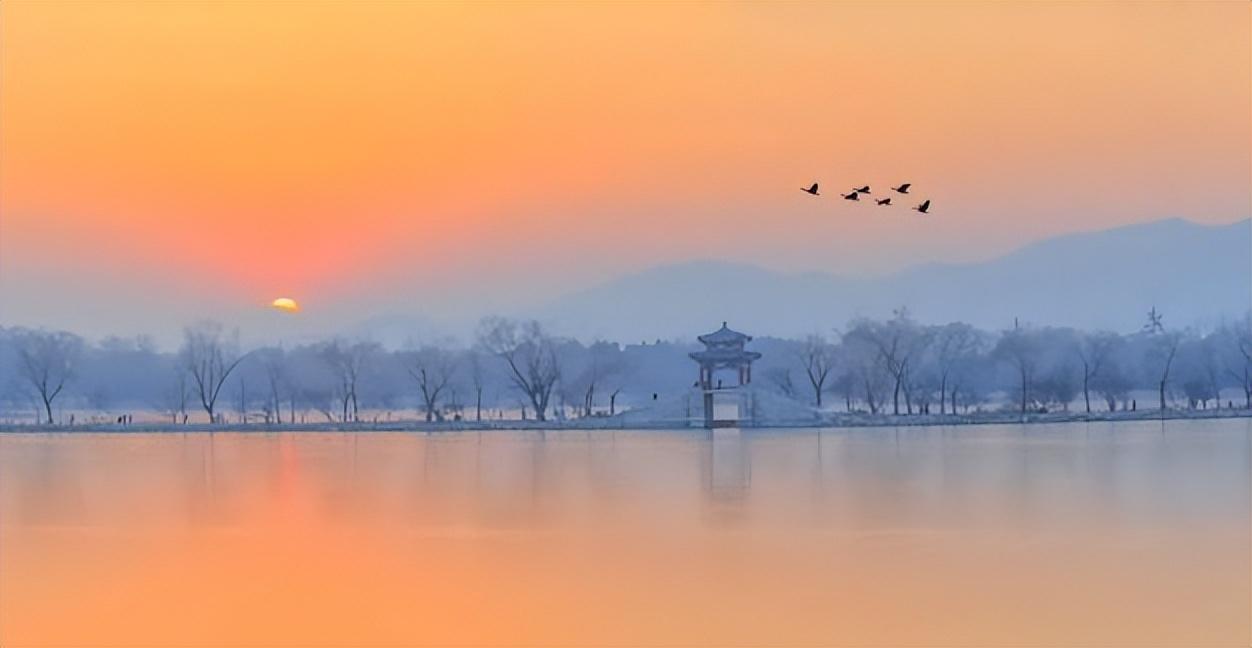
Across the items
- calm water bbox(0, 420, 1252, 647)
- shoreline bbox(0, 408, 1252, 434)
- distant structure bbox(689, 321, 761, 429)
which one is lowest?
calm water bbox(0, 420, 1252, 647)

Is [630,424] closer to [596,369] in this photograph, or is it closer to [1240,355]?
[596,369]

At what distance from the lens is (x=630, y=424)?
42.5 metres

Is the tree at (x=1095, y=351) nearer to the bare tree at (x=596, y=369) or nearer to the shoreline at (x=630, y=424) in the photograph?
the shoreline at (x=630, y=424)

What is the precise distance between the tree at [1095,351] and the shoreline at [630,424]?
576 cm

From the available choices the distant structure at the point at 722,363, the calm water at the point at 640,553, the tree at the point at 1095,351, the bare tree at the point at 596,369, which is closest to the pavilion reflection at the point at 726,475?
the calm water at the point at 640,553

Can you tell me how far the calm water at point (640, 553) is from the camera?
32.6ft

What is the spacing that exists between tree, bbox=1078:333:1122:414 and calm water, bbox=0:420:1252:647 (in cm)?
2759

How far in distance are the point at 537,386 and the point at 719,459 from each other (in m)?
20.0

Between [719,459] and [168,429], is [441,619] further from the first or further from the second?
[168,429]

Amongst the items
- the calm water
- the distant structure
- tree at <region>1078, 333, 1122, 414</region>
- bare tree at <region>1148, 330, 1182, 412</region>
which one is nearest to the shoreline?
the distant structure

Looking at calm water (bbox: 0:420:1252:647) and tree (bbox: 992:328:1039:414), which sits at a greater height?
tree (bbox: 992:328:1039:414)

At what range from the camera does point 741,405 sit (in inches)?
1666

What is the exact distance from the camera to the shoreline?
42.4 metres

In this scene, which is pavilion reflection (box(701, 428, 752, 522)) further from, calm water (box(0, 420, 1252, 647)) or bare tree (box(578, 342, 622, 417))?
bare tree (box(578, 342, 622, 417))
